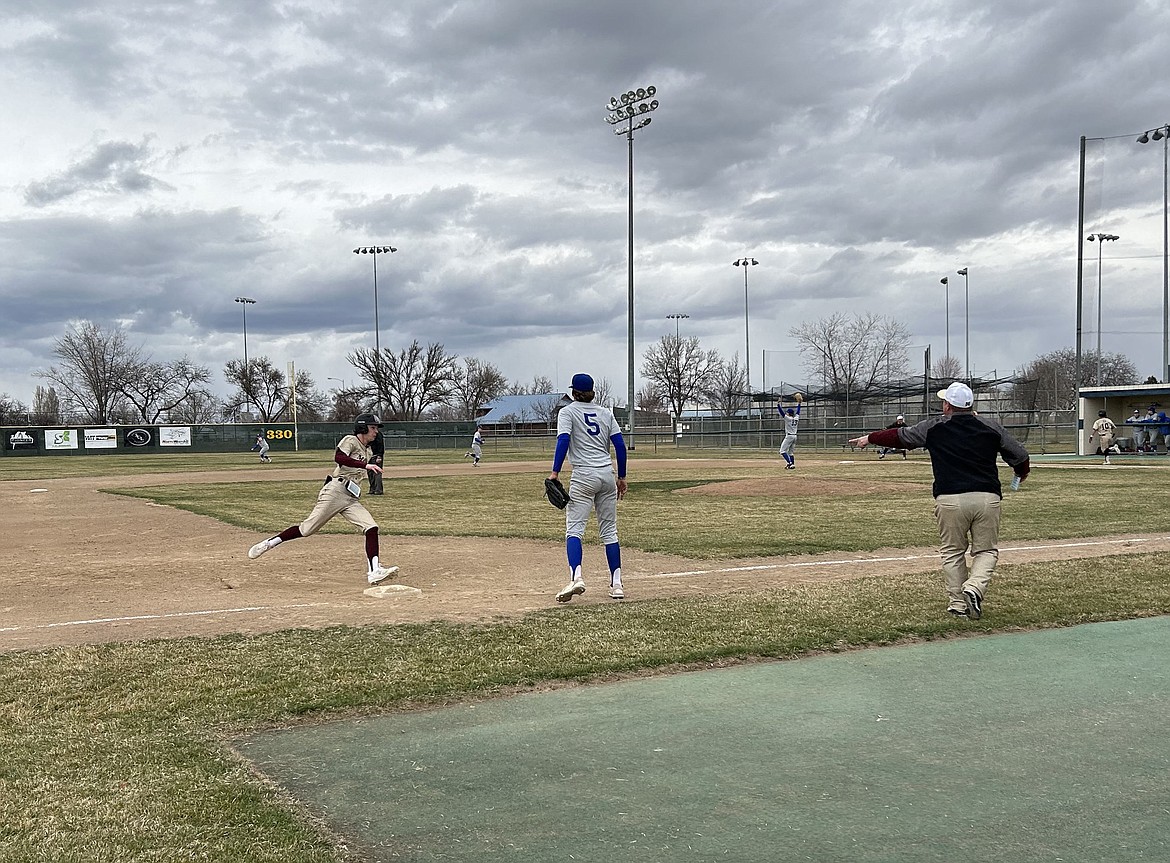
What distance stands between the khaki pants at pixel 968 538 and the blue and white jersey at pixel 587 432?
284 centimetres

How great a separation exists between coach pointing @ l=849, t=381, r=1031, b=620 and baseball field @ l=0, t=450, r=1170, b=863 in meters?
0.33

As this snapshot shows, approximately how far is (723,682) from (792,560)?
5.60 meters

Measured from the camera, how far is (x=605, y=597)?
870 cm

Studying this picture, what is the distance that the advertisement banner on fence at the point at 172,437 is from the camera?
64.8 meters

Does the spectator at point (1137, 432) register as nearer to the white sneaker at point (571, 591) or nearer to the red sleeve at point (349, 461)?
the white sneaker at point (571, 591)

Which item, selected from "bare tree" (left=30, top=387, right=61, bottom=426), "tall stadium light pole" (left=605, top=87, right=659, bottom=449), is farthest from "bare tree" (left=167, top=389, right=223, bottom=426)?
"tall stadium light pole" (left=605, top=87, right=659, bottom=449)

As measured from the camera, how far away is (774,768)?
4.29 meters

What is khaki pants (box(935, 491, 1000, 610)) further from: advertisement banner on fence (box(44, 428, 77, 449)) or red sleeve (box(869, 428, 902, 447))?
advertisement banner on fence (box(44, 428, 77, 449))

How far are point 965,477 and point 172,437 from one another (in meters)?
65.5

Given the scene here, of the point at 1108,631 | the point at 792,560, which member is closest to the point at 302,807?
the point at 1108,631

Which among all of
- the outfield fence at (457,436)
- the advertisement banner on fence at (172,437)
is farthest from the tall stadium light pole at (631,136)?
the advertisement banner on fence at (172,437)

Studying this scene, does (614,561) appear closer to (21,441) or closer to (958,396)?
(958,396)

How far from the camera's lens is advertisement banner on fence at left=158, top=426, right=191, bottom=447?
2552 inches

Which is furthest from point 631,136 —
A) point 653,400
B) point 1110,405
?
point 653,400
